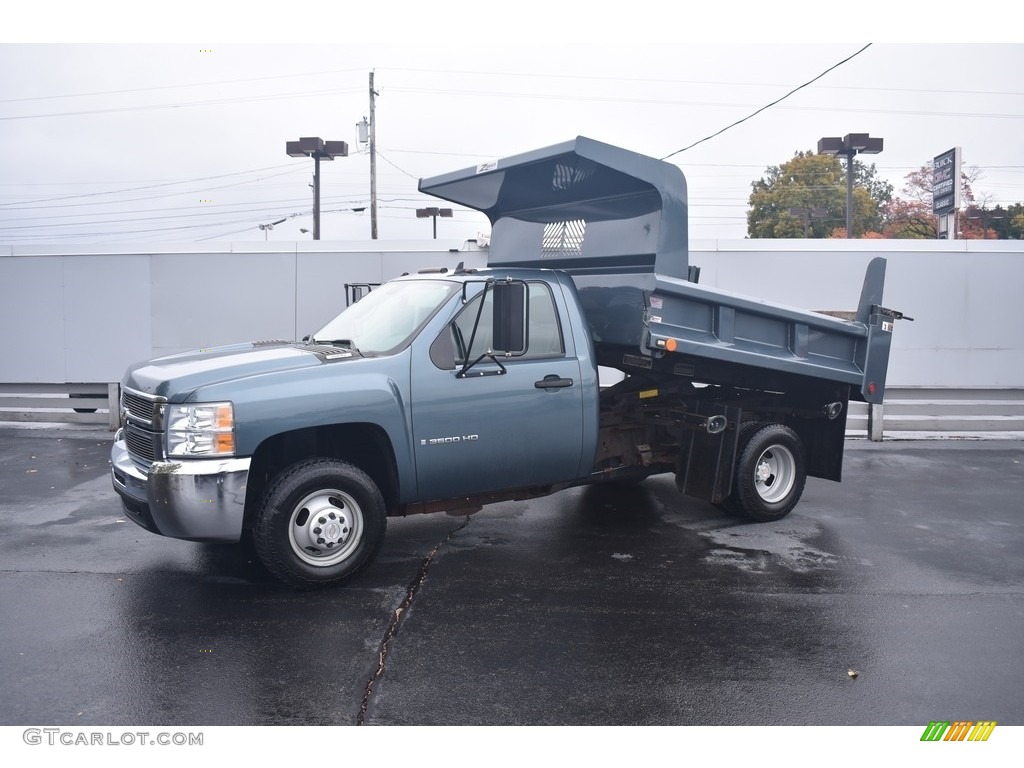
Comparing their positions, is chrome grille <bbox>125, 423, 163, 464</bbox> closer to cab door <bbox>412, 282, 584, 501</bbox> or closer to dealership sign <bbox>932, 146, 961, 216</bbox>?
cab door <bbox>412, 282, 584, 501</bbox>

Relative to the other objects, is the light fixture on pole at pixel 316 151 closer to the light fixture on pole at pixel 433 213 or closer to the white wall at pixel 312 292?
the light fixture on pole at pixel 433 213

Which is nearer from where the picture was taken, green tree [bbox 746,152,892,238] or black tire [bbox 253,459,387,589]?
black tire [bbox 253,459,387,589]

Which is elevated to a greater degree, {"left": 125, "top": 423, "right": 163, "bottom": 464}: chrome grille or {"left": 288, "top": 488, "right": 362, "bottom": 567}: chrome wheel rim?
{"left": 125, "top": 423, "right": 163, "bottom": 464}: chrome grille

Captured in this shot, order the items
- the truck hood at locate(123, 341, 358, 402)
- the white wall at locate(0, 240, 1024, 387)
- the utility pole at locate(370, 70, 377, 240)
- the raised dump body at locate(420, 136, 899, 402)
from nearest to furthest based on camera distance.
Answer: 1. the truck hood at locate(123, 341, 358, 402)
2. the raised dump body at locate(420, 136, 899, 402)
3. the white wall at locate(0, 240, 1024, 387)
4. the utility pole at locate(370, 70, 377, 240)

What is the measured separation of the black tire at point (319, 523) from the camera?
18.0 ft

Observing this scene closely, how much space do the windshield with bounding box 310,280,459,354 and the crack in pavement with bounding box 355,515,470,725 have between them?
5.19 feet

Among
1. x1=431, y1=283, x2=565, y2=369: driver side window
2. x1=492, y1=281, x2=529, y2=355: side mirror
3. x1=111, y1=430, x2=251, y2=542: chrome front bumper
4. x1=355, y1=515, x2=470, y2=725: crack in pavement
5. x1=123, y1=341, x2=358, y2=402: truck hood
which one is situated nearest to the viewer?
x1=355, y1=515, x2=470, y2=725: crack in pavement

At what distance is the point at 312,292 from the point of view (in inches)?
510

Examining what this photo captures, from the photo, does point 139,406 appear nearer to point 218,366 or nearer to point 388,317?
point 218,366

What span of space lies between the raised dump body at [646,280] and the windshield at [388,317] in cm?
125

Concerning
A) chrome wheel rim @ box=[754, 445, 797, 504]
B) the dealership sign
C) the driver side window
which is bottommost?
chrome wheel rim @ box=[754, 445, 797, 504]

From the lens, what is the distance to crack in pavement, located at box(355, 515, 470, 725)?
4081mm

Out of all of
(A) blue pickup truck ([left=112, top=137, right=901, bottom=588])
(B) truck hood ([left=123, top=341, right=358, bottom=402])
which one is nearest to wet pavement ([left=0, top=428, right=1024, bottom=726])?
(A) blue pickup truck ([left=112, top=137, right=901, bottom=588])

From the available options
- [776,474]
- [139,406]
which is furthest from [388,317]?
[776,474]
